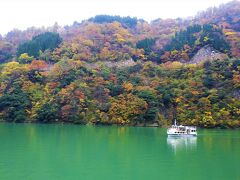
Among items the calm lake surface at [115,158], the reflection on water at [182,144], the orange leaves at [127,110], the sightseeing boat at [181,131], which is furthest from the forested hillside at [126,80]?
the calm lake surface at [115,158]

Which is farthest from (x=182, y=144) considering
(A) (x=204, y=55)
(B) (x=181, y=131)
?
(A) (x=204, y=55)

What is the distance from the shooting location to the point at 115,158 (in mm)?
26406

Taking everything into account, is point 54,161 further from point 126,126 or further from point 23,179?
point 126,126

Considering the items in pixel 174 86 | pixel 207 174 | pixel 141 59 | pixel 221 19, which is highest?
pixel 221 19

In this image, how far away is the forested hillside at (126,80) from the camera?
5528 centimetres

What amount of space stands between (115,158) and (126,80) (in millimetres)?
36279

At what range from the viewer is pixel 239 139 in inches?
1510

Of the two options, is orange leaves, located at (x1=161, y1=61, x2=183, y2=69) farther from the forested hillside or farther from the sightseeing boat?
the sightseeing boat

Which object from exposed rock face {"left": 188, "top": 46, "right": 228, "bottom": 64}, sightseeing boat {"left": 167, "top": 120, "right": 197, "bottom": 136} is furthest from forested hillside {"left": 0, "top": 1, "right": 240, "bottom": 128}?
sightseeing boat {"left": 167, "top": 120, "right": 197, "bottom": 136}

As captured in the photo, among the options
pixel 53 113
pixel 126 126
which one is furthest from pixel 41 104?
pixel 126 126

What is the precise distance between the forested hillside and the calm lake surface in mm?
18054

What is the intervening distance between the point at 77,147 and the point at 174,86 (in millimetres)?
30512

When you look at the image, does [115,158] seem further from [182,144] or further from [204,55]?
[204,55]

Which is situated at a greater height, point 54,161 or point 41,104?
point 41,104
